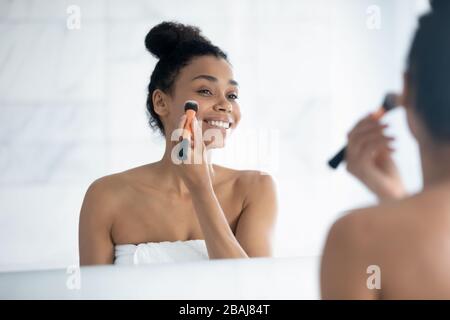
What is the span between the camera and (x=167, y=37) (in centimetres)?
83

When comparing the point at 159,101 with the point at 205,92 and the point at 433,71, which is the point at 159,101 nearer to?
the point at 205,92

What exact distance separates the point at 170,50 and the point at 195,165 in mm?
171

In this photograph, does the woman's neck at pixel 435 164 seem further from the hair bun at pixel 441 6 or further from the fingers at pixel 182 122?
the fingers at pixel 182 122

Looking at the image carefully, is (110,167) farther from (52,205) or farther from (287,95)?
(287,95)

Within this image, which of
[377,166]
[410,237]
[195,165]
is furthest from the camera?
[195,165]

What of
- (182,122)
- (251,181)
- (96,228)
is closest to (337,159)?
(251,181)

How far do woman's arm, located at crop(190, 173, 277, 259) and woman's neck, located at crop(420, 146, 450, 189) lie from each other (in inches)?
14.0

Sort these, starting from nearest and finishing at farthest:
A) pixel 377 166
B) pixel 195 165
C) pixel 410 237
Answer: pixel 410 237, pixel 377 166, pixel 195 165

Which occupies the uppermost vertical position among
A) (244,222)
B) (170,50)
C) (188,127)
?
(170,50)

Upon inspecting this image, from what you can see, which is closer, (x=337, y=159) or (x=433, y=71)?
(x=433, y=71)

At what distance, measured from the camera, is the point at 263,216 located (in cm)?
85
